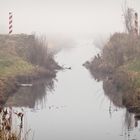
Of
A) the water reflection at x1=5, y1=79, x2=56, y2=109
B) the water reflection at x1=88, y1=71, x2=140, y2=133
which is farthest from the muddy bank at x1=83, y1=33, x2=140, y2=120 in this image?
the water reflection at x1=5, y1=79, x2=56, y2=109

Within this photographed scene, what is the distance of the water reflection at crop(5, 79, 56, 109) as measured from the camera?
26.0 metres

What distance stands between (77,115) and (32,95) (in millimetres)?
6311

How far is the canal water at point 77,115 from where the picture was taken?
1948 centimetres

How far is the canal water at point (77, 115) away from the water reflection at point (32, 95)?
0.06 metres

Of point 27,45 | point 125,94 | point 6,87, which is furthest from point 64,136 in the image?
point 27,45

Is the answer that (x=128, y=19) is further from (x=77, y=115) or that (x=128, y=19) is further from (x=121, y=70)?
(x=77, y=115)

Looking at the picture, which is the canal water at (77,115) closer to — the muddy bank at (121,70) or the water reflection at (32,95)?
the water reflection at (32,95)

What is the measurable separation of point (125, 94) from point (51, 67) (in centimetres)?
1583

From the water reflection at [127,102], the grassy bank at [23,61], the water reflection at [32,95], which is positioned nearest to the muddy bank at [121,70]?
the water reflection at [127,102]

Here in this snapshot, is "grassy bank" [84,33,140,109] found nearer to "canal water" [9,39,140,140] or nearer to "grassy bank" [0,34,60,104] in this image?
"canal water" [9,39,140,140]

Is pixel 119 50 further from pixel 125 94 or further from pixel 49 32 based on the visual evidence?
pixel 49 32

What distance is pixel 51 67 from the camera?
40.7m

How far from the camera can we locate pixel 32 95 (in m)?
28.9

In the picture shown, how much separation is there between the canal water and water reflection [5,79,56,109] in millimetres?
62
